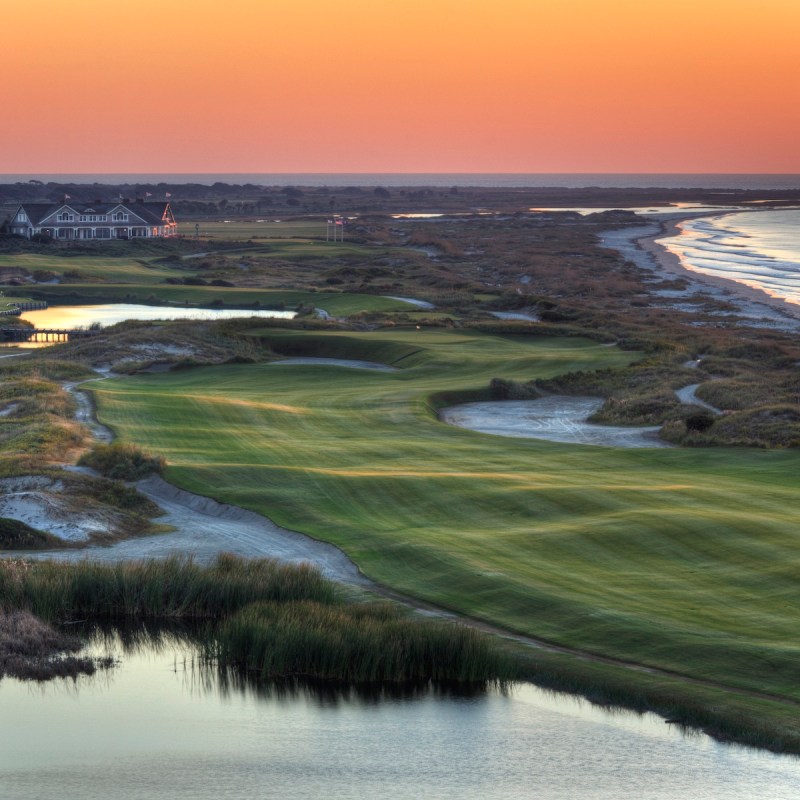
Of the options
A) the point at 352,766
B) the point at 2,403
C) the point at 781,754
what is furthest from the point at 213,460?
the point at 781,754

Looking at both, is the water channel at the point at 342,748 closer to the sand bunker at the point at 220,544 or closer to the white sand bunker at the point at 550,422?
the sand bunker at the point at 220,544

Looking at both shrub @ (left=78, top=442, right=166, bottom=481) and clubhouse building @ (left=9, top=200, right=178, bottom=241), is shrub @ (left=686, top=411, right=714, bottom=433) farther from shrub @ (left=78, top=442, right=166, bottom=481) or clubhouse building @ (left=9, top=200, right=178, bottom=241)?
Answer: clubhouse building @ (left=9, top=200, right=178, bottom=241)

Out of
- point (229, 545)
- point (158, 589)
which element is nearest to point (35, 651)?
point (158, 589)

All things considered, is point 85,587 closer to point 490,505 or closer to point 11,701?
point 11,701

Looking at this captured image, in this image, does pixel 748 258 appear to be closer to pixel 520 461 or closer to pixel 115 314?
pixel 115 314

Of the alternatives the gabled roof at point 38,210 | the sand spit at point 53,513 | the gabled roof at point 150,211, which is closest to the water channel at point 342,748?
the sand spit at point 53,513

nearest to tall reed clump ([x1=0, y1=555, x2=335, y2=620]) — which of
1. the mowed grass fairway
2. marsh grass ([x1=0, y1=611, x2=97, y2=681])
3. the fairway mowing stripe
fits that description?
marsh grass ([x1=0, y1=611, x2=97, y2=681])

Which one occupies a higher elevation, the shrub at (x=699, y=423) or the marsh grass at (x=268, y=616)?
the shrub at (x=699, y=423)
